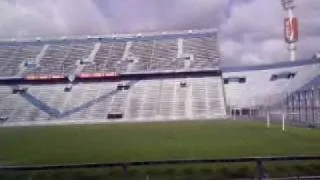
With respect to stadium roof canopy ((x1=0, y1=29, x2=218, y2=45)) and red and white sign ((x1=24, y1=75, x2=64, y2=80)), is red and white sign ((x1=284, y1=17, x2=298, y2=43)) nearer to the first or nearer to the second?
stadium roof canopy ((x1=0, y1=29, x2=218, y2=45))

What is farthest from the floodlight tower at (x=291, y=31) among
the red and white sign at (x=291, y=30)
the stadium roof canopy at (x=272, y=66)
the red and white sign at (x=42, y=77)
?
the red and white sign at (x=42, y=77)

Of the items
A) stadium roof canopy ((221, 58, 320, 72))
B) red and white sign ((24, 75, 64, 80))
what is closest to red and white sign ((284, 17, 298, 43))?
stadium roof canopy ((221, 58, 320, 72))

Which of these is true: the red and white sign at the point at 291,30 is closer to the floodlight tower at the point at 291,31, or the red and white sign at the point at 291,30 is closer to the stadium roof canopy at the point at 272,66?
the floodlight tower at the point at 291,31

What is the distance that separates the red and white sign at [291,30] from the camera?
111 m

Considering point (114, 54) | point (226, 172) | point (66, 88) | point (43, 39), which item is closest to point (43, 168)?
point (226, 172)

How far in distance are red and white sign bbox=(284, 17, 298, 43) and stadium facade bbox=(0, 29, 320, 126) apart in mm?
14730

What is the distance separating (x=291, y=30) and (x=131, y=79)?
1637 inches

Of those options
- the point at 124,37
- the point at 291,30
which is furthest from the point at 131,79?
the point at 291,30

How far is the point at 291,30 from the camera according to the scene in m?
113

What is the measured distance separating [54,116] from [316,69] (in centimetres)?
4623

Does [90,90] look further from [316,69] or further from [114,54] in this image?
[316,69]

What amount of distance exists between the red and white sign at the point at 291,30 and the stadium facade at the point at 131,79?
14730 mm

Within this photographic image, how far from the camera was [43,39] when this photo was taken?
106438mm

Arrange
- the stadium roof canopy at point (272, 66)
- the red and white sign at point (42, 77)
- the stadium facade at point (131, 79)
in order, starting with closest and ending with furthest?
the stadium facade at point (131, 79), the red and white sign at point (42, 77), the stadium roof canopy at point (272, 66)
